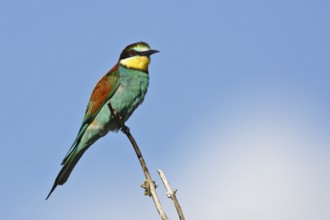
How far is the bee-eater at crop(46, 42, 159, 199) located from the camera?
4395 millimetres

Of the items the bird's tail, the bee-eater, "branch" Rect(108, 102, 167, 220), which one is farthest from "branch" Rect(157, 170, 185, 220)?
the bee-eater

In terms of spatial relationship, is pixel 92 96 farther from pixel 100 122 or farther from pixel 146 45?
pixel 146 45

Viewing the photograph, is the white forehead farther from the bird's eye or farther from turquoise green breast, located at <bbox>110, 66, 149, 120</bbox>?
turquoise green breast, located at <bbox>110, 66, 149, 120</bbox>

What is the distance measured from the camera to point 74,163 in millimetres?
4293

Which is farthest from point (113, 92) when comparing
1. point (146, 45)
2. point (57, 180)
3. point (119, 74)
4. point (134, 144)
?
point (134, 144)

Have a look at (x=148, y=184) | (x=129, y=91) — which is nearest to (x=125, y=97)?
(x=129, y=91)

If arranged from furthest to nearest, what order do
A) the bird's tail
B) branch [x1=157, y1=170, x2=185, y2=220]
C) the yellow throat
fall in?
the yellow throat < the bird's tail < branch [x1=157, y1=170, x2=185, y2=220]

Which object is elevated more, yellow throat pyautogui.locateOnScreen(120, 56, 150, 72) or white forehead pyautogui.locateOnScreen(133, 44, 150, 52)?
white forehead pyautogui.locateOnScreen(133, 44, 150, 52)

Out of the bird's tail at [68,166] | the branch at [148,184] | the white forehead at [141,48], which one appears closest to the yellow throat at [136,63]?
the white forehead at [141,48]

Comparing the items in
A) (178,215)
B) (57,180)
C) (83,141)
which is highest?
(83,141)

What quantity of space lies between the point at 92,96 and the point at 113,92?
0.17 meters

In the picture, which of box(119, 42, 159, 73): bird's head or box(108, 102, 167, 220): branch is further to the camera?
box(119, 42, 159, 73): bird's head

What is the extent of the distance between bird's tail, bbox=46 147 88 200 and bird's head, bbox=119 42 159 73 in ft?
2.31

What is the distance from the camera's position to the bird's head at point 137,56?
465cm
